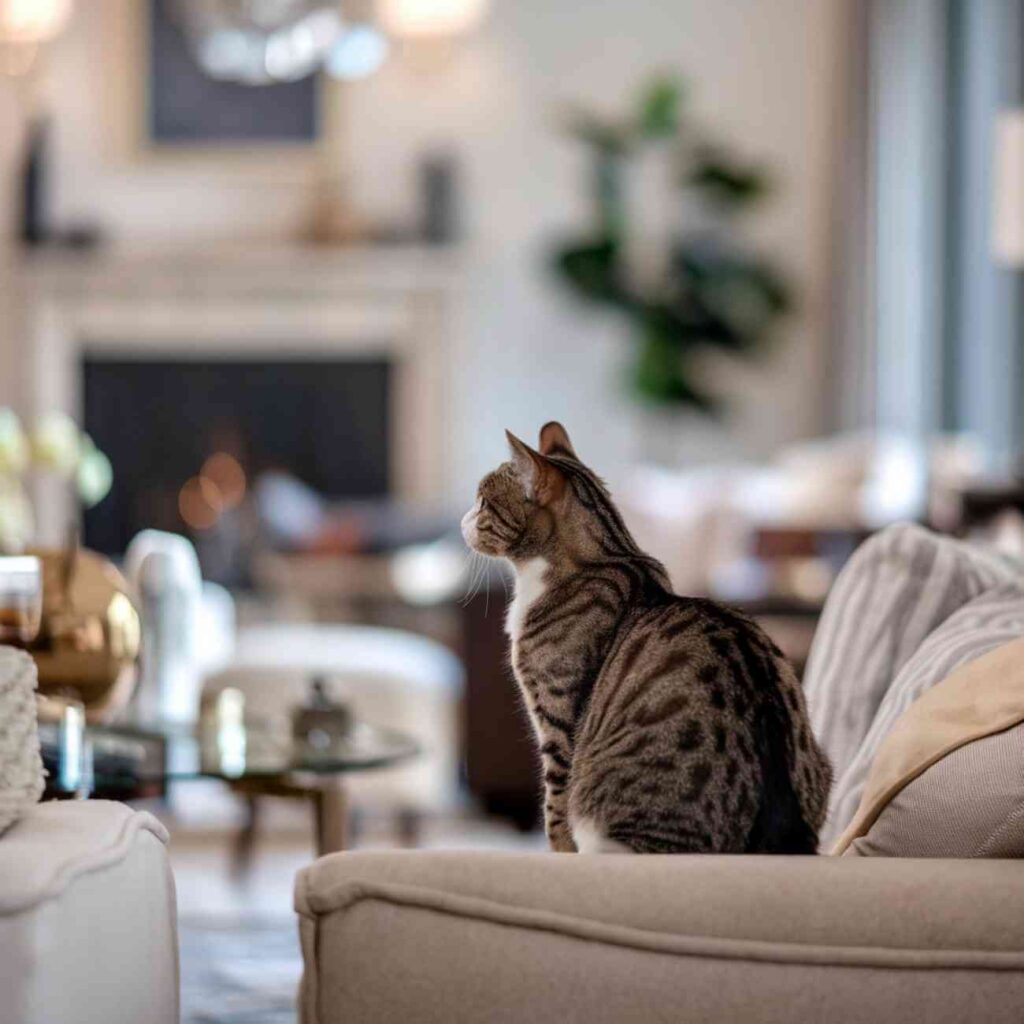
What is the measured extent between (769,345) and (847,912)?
605 centimetres

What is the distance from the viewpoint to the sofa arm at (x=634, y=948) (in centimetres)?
117

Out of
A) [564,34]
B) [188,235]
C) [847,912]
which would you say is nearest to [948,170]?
[564,34]

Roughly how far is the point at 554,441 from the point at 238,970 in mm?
1469

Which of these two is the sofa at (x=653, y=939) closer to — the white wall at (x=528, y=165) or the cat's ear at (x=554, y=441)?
the cat's ear at (x=554, y=441)

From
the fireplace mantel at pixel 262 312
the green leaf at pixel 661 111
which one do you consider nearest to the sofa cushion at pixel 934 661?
the green leaf at pixel 661 111

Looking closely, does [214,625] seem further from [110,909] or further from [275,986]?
[110,909]

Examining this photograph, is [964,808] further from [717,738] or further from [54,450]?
[54,450]

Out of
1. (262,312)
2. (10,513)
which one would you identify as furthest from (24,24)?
(10,513)

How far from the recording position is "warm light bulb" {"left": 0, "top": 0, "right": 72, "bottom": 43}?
22.0 ft

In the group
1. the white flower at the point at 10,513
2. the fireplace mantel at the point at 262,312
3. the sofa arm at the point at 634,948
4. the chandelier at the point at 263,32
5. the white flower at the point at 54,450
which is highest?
the chandelier at the point at 263,32

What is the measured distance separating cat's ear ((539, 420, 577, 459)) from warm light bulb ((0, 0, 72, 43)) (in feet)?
18.8

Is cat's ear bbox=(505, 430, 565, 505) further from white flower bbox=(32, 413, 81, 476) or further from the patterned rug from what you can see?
white flower bbox=(32, 413, 81, 476)

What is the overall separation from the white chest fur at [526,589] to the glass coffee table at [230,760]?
0.71m

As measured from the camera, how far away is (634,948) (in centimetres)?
118
